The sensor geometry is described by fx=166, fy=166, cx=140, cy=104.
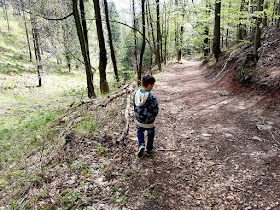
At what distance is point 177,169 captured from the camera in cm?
383

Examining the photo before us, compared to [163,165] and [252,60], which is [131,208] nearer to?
[163,165]

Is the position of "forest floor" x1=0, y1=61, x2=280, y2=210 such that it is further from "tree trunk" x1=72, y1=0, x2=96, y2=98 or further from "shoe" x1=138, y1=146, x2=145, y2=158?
"tree trunk" x1=72, y1=0, x2=96, y2=98

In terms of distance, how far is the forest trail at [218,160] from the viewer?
2.92 meters

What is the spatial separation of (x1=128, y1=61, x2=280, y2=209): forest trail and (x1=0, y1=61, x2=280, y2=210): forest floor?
1 cm

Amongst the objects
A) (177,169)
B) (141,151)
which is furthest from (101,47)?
(177,169)

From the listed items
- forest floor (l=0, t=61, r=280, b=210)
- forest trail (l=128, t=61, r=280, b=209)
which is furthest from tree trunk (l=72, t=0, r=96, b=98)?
forest trail (l=128, t=61, r=280, b=209)

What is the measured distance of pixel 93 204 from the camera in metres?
2.88

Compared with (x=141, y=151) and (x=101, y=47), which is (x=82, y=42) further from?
(x=141, y=151)

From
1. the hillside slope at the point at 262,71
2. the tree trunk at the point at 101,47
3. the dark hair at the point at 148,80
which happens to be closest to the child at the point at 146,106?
the dark hair at the point at 148,80

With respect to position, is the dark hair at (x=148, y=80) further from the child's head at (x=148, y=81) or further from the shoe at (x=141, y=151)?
the shoe at (x=141, y=151)

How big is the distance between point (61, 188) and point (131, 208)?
1.42m

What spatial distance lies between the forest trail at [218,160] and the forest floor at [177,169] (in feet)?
0.05

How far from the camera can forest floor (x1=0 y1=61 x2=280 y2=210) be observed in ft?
9.54

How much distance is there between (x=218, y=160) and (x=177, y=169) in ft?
3.26
